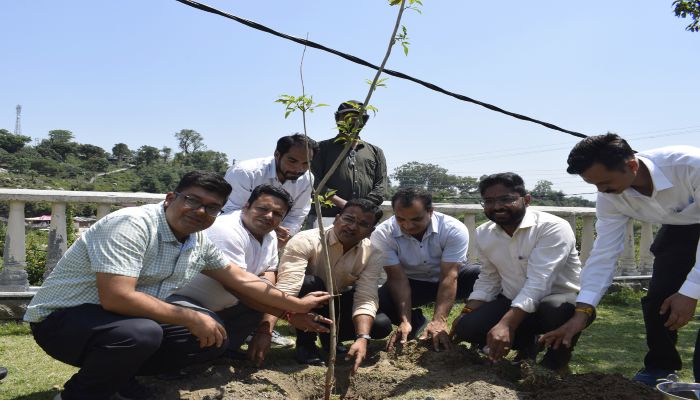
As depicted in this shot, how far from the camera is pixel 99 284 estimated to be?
8.81 ft

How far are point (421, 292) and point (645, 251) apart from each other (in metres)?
4.26

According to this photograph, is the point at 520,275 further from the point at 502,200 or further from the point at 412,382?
the point at 412,382

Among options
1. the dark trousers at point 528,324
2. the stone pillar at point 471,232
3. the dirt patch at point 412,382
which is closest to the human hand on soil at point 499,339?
the dirt patch at point 412,382

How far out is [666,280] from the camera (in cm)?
357

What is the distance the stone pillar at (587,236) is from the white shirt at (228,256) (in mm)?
4954

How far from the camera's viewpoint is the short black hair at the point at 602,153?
3094mm

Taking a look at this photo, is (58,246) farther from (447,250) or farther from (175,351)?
(447,250)

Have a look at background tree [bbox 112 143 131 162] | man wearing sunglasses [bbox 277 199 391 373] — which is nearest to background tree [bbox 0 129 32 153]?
background tree [bbox 112 143 131 162]

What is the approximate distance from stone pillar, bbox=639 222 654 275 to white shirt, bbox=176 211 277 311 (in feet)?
17.8

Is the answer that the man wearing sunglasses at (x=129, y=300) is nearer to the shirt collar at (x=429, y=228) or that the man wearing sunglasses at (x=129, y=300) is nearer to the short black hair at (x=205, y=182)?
the short black hair at (x=205, y=182)

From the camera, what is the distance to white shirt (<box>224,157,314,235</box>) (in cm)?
449

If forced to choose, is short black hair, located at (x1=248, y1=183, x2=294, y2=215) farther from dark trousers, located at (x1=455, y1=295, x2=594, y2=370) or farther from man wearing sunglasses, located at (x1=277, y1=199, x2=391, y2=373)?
dark trousers, located at (x1=455, y1=295, x2=594, y2=370)

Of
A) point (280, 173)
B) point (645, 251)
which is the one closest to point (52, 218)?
point (280, 173)

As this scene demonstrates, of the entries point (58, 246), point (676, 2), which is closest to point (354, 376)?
point (58, 246)
